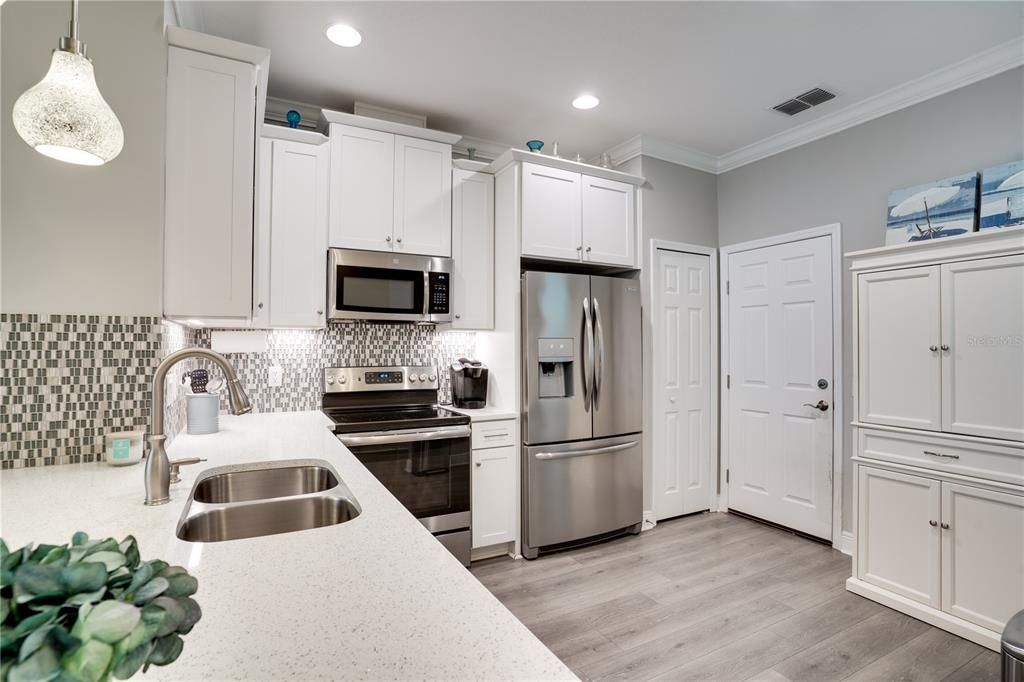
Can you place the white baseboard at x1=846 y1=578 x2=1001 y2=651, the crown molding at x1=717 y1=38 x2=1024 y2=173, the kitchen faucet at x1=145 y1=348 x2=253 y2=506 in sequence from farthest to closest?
the crown molding at x1=717 y1=38 x2=1024 y2=173 < the white baseboard at x1=846 y1=578 x2=1001 y2=651 < the kitchen faucet at x1=145 y1=348 x2=253 y2=506

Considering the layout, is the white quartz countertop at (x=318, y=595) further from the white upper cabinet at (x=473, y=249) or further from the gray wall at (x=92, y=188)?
the white upper cabinet at (x=473, y=249)

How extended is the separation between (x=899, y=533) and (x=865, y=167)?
2.22 m

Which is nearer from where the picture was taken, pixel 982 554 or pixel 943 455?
pixel 982 554

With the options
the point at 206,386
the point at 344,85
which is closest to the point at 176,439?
the point at 206,386

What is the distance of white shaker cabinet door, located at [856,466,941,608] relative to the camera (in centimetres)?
234

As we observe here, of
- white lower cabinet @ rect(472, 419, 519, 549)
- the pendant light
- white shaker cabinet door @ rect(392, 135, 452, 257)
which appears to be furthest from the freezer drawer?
the pendant light

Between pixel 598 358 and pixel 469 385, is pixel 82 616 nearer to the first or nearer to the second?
pixel 469 385

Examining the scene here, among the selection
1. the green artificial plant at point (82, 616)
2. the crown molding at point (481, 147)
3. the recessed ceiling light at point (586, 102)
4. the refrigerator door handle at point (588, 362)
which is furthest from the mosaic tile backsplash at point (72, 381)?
the recessed ceiling light at point (586, 102)

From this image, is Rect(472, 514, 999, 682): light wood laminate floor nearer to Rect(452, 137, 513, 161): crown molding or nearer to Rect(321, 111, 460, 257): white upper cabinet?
Rect(321, 111, 460, 257): white upper cabinet

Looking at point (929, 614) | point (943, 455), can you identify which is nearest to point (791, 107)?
point (943, 455)

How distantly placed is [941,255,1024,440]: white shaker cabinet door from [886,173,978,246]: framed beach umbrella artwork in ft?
1.71

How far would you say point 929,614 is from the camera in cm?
234

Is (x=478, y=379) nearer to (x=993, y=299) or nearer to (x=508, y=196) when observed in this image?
(x=508, y=196)

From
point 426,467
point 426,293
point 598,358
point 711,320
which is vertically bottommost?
point 426,467
